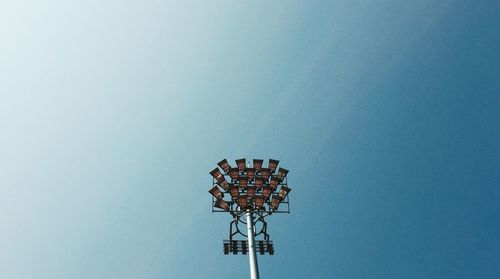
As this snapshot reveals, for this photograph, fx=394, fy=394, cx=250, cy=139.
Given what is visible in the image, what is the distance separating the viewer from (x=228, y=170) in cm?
2342

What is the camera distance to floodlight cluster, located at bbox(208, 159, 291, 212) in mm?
22062

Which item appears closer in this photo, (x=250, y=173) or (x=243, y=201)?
(x=243, y=201)

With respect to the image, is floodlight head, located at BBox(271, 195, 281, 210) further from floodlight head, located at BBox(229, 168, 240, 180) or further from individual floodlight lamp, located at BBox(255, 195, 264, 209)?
floodlight head, located at BBox(229, 168, 240, 180)

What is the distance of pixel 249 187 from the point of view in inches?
882

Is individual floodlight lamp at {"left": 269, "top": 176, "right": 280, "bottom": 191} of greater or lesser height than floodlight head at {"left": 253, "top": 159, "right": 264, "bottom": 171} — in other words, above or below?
below

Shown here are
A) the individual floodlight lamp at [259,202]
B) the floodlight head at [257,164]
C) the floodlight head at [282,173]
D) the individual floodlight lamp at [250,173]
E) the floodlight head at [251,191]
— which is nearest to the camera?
the individual floodlight lamp at [259,202]

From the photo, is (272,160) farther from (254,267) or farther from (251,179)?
(254,267)

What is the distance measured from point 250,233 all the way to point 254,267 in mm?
2017

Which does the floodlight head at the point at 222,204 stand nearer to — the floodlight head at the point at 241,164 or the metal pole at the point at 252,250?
the metal pole at the point at 252,250

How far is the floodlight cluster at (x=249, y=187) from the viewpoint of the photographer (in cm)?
2206

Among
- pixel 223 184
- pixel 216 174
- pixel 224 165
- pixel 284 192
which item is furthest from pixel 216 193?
pixel 284 192

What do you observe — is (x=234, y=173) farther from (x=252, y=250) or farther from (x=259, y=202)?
(x=252, y=250)

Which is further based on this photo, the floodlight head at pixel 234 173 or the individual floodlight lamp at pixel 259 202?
the floodlight head at pixel 234 173

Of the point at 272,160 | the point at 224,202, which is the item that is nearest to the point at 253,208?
the point at 224,202
